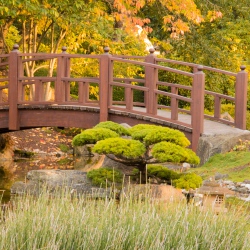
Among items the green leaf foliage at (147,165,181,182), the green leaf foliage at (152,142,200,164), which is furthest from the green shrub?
the green leaf foliage at (152,142,200,164)

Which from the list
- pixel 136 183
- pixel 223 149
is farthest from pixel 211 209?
pixel 223 149

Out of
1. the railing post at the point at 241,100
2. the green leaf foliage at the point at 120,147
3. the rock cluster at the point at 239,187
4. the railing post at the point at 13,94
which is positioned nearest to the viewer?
the rock cluster at the point at 239,187

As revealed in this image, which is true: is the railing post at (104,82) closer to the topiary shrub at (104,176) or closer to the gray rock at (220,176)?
the topiary shrub at (104,176)

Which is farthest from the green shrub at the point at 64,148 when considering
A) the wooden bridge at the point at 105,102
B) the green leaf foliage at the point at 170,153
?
the green leaf foliage at the point at 170,153

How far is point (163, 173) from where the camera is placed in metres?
10.6

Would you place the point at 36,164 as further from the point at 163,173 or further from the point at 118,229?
the point at 118,229

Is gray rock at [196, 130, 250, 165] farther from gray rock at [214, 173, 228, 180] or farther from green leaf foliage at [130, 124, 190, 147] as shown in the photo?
green leaf foliage at [130, 124, 190, 147]

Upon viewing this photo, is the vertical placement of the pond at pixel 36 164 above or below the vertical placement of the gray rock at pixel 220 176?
above

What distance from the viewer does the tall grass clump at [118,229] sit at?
5812mm

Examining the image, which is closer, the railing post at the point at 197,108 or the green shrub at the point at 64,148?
the railing post at the point at 197,108

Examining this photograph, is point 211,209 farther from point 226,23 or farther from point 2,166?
point 226,23

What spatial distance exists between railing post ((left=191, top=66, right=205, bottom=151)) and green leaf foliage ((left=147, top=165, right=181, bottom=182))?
6.55ft

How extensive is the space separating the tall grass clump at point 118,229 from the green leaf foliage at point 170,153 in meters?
3.62

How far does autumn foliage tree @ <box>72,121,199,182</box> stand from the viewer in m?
10.2
